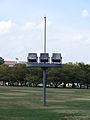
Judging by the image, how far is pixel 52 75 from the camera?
9700 cm

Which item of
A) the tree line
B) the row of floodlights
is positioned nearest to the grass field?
the row of floodlights

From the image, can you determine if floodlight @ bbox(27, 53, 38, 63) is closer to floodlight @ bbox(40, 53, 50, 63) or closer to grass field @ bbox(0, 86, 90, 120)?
floodlight @ bbox(40, 53, 50, 63)

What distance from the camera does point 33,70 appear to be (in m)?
102

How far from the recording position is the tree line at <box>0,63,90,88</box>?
98262 mm

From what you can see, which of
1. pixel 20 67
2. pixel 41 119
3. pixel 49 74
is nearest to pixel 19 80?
pixel 20 67

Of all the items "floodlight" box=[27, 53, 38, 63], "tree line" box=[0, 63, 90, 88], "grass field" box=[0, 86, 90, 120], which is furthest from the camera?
"tree line" box=[0, 63, 90, 88]

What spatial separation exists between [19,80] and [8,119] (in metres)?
90.7

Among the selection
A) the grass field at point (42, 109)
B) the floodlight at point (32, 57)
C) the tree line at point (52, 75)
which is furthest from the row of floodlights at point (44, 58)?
the tree line at point (52, 75)

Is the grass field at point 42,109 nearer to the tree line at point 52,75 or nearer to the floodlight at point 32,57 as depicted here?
the floodlight at point 32,57

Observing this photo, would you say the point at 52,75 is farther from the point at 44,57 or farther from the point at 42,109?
the point at 42,109

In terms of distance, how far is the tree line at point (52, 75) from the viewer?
9826 centimetres

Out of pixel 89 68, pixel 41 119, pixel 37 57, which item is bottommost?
pixel 41 119

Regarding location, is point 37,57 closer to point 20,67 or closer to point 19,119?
point 19,119

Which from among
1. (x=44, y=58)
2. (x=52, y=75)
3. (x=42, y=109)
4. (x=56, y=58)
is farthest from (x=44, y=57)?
(x=52, y=75)
